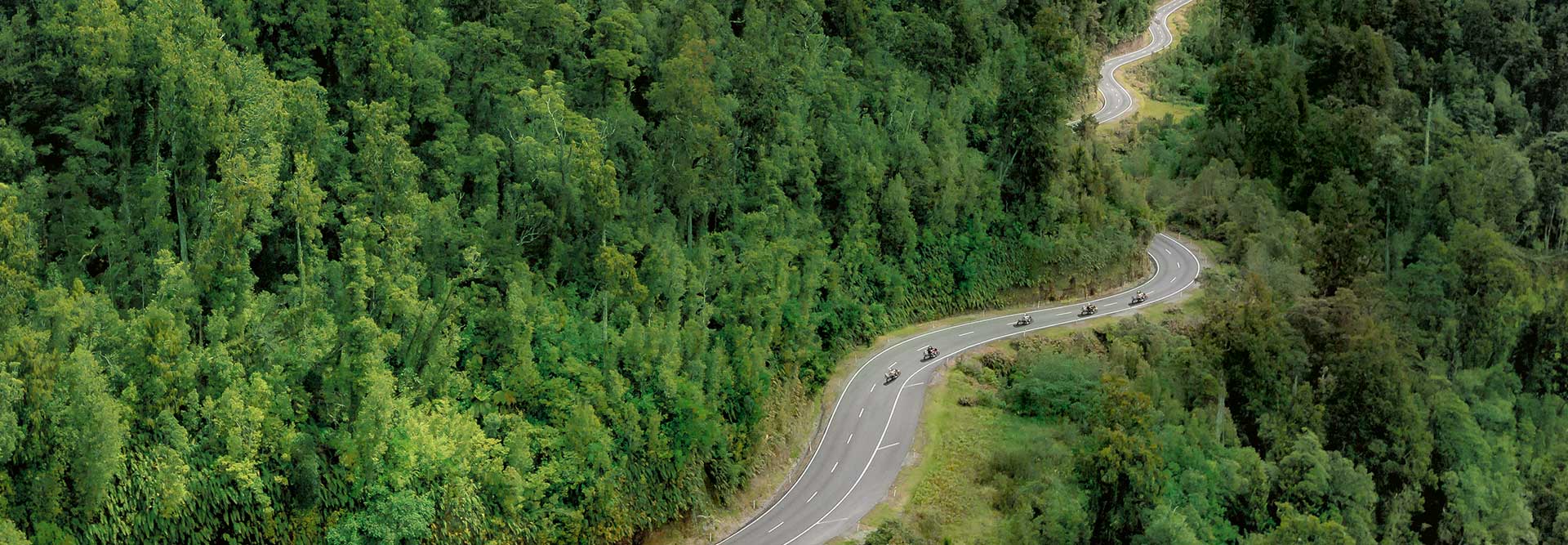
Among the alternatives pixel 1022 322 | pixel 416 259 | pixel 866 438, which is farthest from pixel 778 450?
pixel 1022 322

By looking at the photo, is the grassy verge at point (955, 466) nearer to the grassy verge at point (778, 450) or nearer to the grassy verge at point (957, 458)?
the grassy verge at point (957, 458)

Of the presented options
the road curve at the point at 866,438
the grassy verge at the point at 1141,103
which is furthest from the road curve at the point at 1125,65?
the road curve at the point at 866,438

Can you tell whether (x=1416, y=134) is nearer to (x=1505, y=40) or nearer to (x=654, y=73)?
(x=1505, y=40)

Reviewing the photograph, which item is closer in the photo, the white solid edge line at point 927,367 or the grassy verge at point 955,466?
the grassy verge at point 955,466

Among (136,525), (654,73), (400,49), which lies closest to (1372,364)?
(654,73)

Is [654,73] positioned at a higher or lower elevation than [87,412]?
higher

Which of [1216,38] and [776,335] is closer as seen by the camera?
[776,335]
